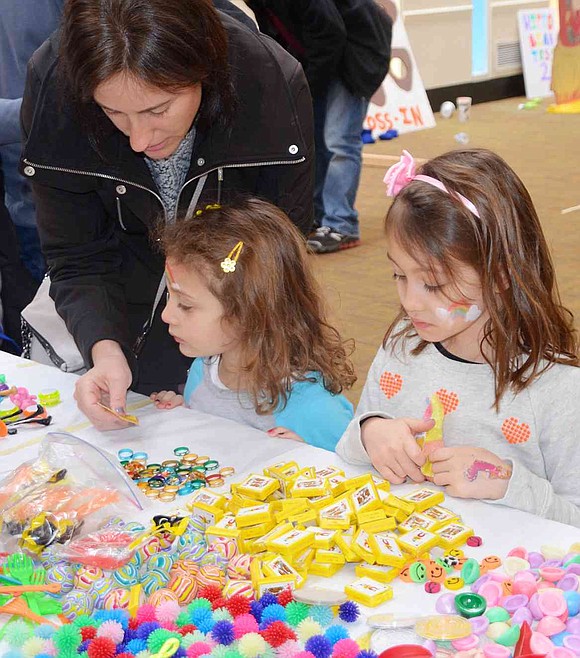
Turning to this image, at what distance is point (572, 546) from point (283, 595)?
0.33 meters

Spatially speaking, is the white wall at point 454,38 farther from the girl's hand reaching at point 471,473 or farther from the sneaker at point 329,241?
the girl's hand reaching at point 471,473

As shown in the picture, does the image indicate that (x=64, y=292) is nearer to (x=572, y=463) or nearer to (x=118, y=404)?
(x=118, y=404)

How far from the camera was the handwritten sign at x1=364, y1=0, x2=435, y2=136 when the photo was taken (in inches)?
265

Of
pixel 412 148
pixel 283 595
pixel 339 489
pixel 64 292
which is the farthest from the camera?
pixel 412 148

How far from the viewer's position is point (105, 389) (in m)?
1.52

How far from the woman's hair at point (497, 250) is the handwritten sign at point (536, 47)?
7.79 m

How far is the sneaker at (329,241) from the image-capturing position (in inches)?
173

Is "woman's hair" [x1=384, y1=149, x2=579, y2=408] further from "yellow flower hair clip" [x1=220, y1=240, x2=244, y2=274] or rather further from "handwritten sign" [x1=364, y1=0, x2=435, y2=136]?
"handwritten sign" [x1=364, y1=0, x2=435, y2=136]

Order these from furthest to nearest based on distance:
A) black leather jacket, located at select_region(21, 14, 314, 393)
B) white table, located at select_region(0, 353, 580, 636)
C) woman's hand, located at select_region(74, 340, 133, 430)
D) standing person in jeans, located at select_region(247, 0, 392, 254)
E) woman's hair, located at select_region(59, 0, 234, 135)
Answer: standing person in jeans, located at select_region(247, 0, 392, 254) → black leather jacket, located at select_region(21, 14, 314, 393) → woman's hand, located at select_region(74, 340, 133, 430) → woman's hair, located at select_region(59, 0, 234, 135) → white table, located at select_region(0, 353, 580, 636)

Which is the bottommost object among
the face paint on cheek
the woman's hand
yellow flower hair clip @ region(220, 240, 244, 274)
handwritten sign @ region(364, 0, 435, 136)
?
handwritten sign @ region(364, 0, 435, 136)

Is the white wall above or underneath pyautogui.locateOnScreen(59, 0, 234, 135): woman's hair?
underneath

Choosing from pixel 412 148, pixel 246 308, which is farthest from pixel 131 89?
pixel 412 148

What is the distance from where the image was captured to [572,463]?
128 cm

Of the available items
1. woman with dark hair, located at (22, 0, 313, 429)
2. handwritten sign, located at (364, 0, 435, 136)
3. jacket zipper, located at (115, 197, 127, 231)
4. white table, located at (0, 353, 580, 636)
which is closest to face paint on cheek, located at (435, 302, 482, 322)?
white table, located at (0, 353, 580, 636)
